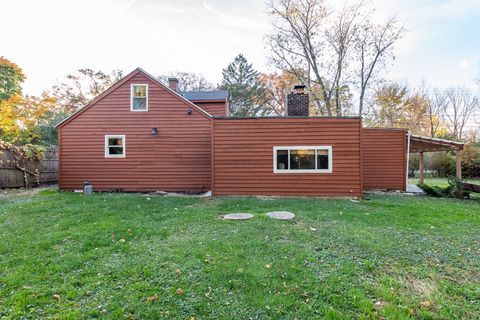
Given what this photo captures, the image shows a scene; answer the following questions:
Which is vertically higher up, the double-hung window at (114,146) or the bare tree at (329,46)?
the bare tree at (329,46)

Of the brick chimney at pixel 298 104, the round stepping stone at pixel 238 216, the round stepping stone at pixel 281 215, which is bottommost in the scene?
the round stepping stone at pixel 238 216

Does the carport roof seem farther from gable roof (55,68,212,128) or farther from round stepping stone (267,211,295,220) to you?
gable roof (55,68,212,128)

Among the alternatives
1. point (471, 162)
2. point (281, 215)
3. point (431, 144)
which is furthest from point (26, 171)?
point (471, 162)

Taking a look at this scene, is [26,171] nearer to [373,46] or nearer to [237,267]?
[237,267]

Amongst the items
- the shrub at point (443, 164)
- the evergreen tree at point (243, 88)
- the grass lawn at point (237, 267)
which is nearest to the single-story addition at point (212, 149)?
the grass lawn at point (237, 267)

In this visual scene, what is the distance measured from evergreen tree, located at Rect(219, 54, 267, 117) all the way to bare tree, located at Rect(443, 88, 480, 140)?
1979 centimetres

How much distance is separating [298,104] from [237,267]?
7996 mm

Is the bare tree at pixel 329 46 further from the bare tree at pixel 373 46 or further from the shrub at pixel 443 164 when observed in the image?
the shrub at pixel 443 164

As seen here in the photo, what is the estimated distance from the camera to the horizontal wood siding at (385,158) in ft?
39.0

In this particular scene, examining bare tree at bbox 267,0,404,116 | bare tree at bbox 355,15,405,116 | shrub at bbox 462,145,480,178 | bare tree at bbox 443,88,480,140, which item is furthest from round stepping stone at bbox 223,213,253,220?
bare tree at bbox 443,88,480,140

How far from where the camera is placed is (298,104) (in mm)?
10227

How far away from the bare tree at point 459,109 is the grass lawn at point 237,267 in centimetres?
2865

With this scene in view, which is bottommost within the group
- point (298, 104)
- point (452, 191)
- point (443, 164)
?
point (452, 191)

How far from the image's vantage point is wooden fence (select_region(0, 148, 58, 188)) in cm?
1110
